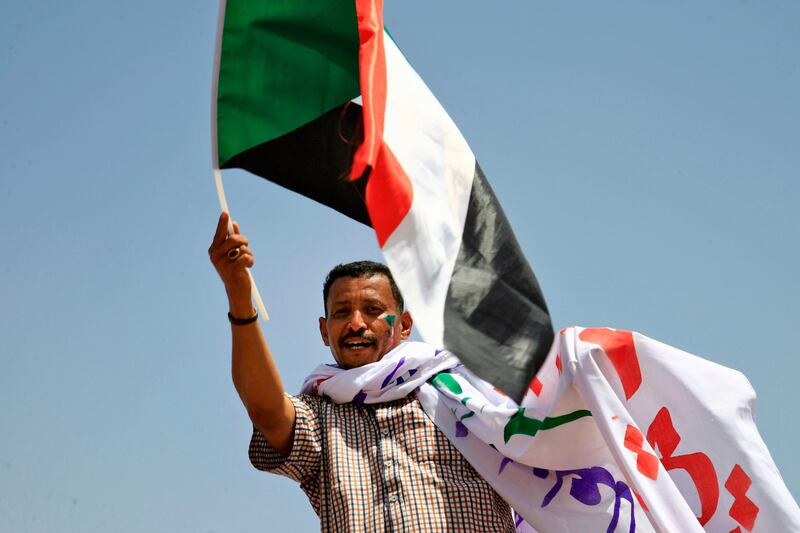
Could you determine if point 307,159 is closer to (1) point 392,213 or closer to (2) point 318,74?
(2) point 318,74

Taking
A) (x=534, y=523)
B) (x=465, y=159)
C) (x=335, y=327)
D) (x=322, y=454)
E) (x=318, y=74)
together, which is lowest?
(x=534, y=523)

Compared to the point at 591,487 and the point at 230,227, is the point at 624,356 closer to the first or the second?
the point at 591,487

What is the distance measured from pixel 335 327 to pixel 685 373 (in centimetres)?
155

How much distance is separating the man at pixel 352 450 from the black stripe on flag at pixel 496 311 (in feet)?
3.10

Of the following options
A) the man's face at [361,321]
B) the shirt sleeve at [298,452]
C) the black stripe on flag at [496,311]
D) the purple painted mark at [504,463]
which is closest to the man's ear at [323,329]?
the man's face at [361,321]

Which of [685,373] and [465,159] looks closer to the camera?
[465,159]

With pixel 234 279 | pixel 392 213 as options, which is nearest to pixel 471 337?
pixel 392 213

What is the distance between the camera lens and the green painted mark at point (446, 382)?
462 cm

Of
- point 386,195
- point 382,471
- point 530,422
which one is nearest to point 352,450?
point 382,471

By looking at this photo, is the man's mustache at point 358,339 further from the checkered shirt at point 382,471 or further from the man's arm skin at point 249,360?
the man's arm skin at point 249,360

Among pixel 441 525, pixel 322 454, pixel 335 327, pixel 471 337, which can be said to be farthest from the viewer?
pixel 335 327

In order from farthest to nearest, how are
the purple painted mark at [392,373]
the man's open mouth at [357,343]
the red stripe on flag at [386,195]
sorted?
the man's open mouth at [357,343], the purple painted mark at [392,373], the red stripe on flag at [386,195]

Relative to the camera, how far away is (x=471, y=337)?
3.32 metres

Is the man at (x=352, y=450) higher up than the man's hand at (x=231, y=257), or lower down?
lower down
